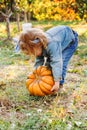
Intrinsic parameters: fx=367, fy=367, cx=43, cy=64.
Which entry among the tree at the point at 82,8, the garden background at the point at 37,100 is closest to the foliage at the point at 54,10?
the tree at the point at 82,8

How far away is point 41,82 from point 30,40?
2.32 feet

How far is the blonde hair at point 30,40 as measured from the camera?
4.29 m

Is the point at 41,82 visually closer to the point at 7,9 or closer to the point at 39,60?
the point at 39,60

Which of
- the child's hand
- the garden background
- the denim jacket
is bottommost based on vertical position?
the garden background

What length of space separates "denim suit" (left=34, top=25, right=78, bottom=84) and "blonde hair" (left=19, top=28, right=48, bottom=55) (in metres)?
0.16

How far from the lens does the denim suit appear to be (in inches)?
178

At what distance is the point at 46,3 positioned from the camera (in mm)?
13180

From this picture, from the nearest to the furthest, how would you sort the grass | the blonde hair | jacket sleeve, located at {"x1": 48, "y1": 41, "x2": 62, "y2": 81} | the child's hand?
the grass < the blonde hair < jacket sleeve, located at {"x1": 48, "y1": 41, "x2": 62, "y2": 81} < the child's hand

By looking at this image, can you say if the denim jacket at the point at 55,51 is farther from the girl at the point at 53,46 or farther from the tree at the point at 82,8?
the tree at the point at 82,8

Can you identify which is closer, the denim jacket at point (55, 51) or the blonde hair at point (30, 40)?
the blonde hair at point (30, 40)

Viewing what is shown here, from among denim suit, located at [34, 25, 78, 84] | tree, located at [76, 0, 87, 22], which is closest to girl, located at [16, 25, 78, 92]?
denim suit, located at [34, 25, 78, 84]

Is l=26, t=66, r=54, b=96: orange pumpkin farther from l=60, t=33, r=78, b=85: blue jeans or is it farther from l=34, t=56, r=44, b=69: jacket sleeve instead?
l=60, t=33, r=78, b=85: blue jeans

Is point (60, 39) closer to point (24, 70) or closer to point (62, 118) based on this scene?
point (62, 118)

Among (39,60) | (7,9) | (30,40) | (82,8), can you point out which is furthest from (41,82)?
(82,8)
